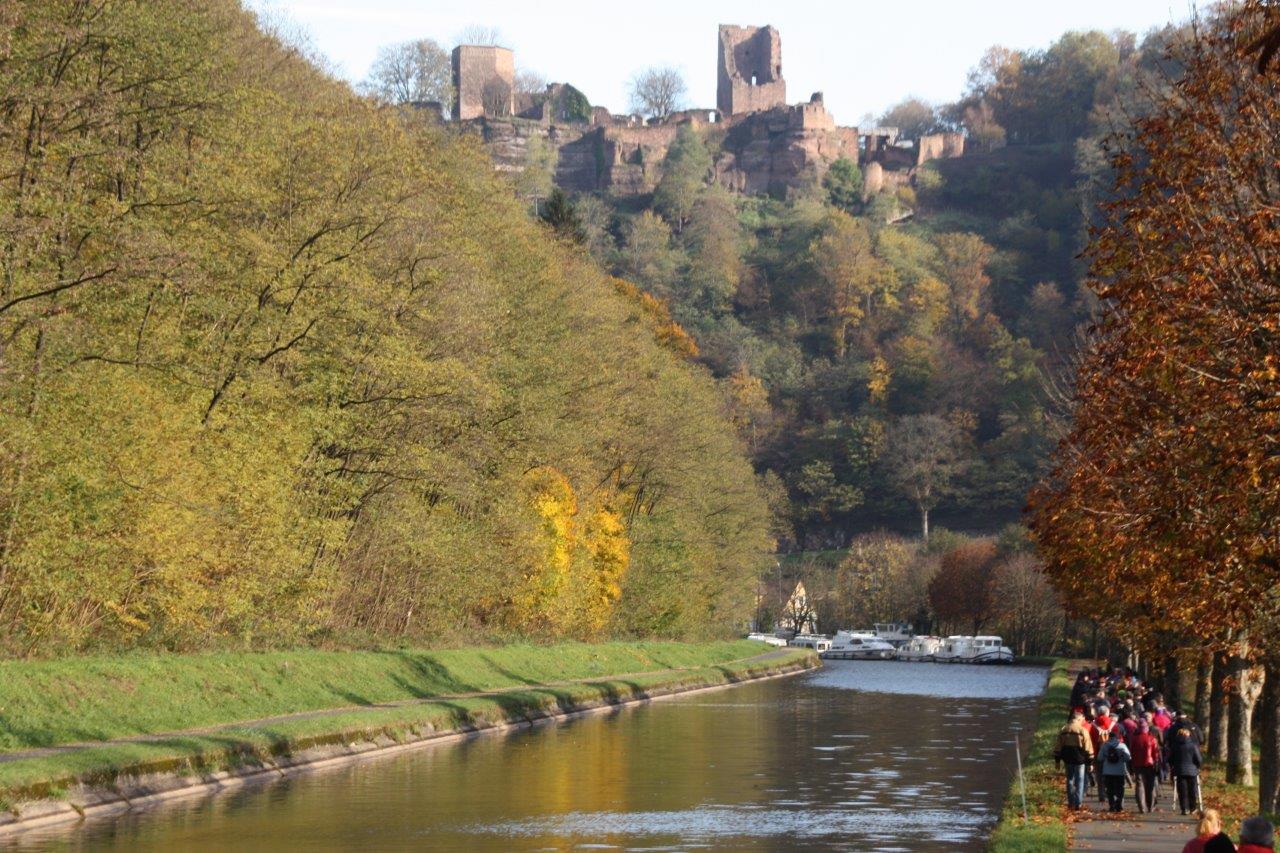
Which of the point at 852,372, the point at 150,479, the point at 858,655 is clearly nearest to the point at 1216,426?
the point at 150,479

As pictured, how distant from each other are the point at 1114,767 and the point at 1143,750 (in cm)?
92

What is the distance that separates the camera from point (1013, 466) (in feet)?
578

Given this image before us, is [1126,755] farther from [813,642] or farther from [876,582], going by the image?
[876,582]

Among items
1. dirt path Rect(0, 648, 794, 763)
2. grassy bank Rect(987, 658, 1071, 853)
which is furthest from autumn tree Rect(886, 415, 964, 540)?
grassy bank Rect(987, 658, 1071, 853)

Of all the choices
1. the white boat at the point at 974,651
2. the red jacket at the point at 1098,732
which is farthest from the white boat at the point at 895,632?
the red jacket at the point at 1098,732

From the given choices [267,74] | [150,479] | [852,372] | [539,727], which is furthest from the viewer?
[852,372]

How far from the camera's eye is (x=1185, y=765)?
26.3 meters

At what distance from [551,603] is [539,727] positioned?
2104 cm

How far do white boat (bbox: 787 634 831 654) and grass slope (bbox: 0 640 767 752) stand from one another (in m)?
89.0

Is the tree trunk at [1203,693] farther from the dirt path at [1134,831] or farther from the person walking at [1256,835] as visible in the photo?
the person walking at [1256,835]

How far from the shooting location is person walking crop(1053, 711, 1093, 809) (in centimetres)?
2719

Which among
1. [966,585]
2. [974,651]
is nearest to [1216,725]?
[974,651]

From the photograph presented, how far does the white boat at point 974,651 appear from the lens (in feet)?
415

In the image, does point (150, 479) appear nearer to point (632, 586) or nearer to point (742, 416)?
point (632, 586)
